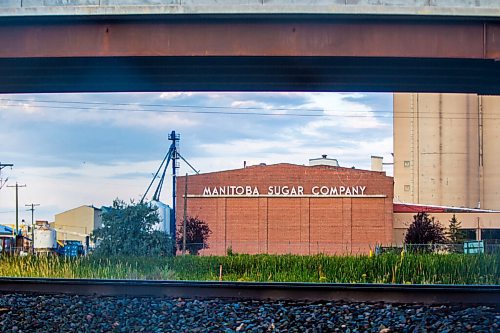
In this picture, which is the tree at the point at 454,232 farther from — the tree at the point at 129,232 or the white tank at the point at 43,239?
the white tank at the point at 43,239

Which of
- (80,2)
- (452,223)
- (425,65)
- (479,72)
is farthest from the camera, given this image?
(452,223)

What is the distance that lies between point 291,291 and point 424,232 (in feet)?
185

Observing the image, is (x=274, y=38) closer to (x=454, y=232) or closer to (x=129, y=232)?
(x=129, y=232)

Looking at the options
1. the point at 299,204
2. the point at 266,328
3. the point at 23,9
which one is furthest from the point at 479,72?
the point at 299,204

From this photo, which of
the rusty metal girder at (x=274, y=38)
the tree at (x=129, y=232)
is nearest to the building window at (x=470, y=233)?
the tree at (x=129, y=232)

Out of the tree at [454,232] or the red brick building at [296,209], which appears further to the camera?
the red brick building at [296,209]

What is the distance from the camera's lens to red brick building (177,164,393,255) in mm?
70750

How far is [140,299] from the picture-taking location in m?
10.1

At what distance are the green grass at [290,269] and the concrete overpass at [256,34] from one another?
7005 mm

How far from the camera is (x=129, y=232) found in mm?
40219

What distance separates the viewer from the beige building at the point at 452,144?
77.7m

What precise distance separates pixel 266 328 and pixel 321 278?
1403 centimetres

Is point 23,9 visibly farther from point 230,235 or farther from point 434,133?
point 434,133

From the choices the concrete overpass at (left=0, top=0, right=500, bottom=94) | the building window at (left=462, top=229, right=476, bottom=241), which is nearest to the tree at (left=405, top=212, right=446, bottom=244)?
the building window at (left=462, top=229, right=476, bottom=241)
